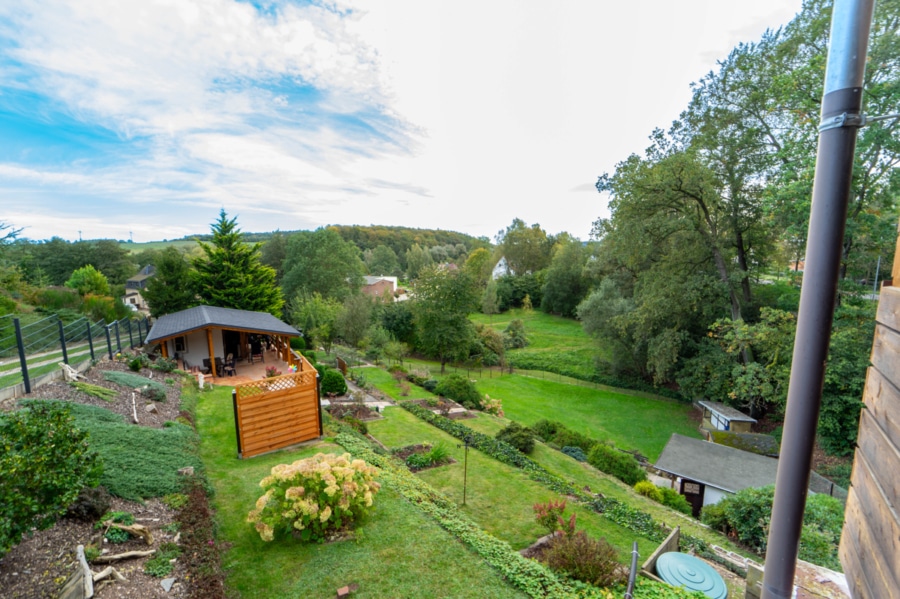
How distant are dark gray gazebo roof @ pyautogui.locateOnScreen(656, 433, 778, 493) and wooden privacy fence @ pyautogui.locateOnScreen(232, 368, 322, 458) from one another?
10.5 m

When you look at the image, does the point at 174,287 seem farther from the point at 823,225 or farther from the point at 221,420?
the point at 823,225

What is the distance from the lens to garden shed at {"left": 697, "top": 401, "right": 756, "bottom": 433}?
17.4 m

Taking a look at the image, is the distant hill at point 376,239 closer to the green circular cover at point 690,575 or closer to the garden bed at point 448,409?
the garden bed at point 448,409

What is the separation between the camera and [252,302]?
991 inches

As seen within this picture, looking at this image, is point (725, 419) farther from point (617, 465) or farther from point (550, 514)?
point (550, 514)

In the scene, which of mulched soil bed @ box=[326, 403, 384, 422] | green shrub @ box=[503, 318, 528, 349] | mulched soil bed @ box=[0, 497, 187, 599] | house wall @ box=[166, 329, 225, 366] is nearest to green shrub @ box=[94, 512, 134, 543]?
mulched soil bed @ box=[0, 497, 187, 599]

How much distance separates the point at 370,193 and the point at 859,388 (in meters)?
42.5

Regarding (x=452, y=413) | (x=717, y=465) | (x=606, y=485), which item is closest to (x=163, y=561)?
(x=606, y=485)

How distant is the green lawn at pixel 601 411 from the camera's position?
1878 cm

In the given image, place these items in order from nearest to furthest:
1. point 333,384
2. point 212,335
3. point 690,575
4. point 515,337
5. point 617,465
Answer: point 690,575
point 617,465
point 333,384
point 212,335
point 515,337

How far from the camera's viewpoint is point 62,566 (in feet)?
13.9

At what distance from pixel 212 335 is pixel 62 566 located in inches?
529

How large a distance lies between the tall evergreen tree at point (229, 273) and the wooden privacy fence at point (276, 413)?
17869mm

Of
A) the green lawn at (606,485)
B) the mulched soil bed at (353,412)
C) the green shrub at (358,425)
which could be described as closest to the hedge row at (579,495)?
the green lawn at (606,485)
